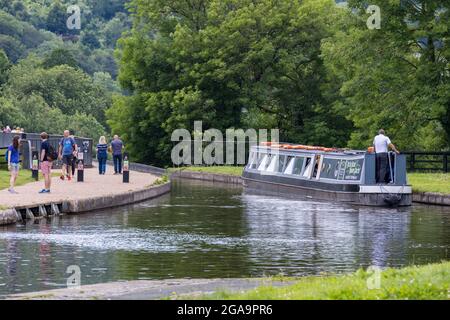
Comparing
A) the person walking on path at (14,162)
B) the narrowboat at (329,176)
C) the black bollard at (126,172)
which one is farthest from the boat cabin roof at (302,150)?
the person walking on path at (14,162)

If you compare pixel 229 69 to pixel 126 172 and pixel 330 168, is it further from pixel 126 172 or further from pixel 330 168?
pixel 126 172

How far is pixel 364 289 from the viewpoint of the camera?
14.8m

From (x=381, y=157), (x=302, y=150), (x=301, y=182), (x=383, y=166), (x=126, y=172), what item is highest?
(x=302, y=150)

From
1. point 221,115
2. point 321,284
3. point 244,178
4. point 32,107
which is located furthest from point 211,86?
point 321,284

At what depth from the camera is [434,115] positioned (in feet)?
172

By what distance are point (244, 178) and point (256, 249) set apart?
27006mm

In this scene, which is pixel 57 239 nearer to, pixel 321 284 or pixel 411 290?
pixel 321 284

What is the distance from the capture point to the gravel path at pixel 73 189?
31702 mm

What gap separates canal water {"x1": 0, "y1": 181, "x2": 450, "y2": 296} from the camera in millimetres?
20672

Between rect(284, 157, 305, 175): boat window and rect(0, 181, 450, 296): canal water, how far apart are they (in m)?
8.43

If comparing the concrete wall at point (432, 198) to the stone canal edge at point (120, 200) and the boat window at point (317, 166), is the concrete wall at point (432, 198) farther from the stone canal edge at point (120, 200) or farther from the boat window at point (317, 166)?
the boat window at point (317, 166)

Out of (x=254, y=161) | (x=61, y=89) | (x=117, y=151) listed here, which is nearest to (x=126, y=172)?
(x=117, y=151)

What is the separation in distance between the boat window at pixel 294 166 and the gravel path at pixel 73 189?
5435mm

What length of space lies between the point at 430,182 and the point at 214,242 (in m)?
20.4
